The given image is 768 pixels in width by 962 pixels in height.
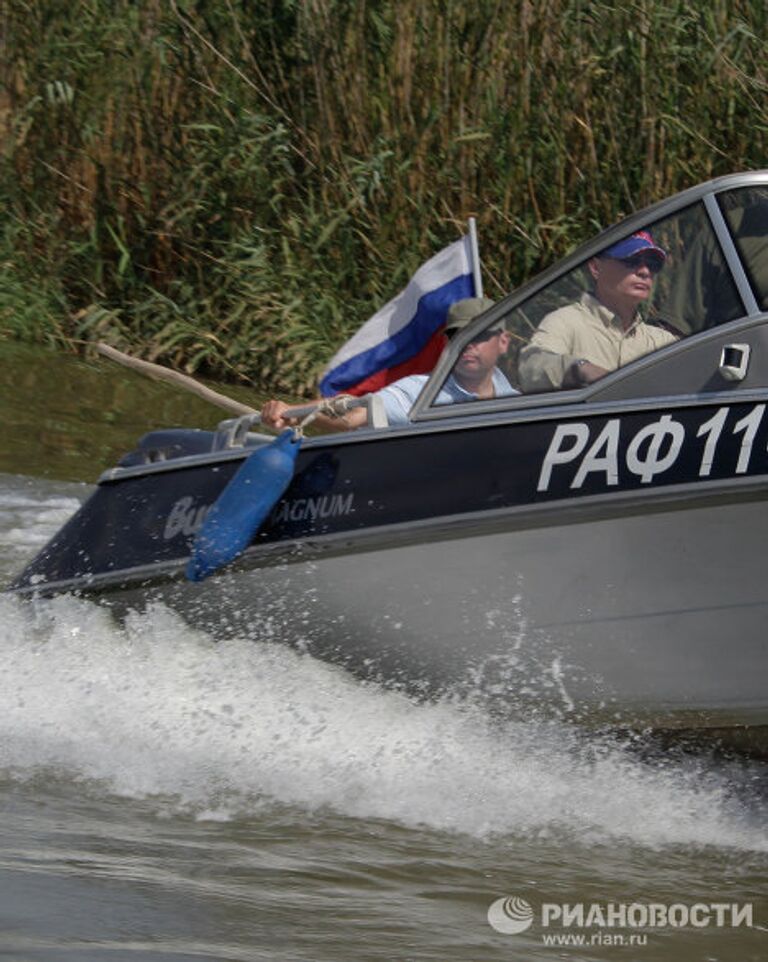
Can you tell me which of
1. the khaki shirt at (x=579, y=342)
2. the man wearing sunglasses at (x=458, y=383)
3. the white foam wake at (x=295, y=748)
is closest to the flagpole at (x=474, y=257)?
the man wearing sunglasses at (x=458, y=383)

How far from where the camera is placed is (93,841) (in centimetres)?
437

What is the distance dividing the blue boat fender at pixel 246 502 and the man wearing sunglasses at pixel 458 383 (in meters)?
0.42

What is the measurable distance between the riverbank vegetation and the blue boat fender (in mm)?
5079

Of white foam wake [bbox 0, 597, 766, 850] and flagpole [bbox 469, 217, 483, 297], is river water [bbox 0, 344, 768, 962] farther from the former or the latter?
flagpole [bbox 469, 217, 483, 297]

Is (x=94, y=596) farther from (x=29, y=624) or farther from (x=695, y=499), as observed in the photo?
(x=695, y=499)

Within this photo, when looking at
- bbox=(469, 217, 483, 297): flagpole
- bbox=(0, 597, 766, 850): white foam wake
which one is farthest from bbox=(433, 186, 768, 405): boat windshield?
bbox=(0, 597, 766, 850): white foam wake

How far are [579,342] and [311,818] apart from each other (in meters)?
1.50

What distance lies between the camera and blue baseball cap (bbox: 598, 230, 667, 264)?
492 cm

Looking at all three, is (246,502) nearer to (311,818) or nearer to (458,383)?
(458,383)

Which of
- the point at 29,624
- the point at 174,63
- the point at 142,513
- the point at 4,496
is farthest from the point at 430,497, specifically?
the point at 174,63

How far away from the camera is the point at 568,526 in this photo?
4.61 meters

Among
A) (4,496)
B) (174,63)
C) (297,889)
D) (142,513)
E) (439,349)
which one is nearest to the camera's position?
(297,889)

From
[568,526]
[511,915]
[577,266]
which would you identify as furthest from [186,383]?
[511,915]

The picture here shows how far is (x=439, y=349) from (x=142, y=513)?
45.5 inches
